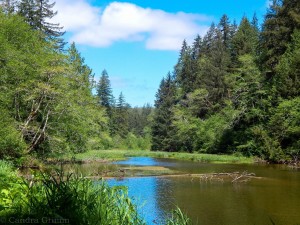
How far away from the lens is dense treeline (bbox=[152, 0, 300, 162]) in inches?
1350

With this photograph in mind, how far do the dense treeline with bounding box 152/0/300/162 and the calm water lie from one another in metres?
→ 13.9

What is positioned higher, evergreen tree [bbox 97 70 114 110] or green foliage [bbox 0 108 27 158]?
evergreen tree [bbox 97 70 114 110]

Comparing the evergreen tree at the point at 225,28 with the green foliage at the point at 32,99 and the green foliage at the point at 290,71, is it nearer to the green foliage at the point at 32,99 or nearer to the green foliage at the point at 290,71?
the green foliage at the point at 290,71

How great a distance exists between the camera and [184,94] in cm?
6538

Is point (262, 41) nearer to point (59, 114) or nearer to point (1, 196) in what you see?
point (59, 114)

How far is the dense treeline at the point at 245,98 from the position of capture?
34281 millimetres

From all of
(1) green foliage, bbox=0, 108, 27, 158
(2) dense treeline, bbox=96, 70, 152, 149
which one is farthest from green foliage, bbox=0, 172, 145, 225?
(2) dense treeline, bbox=96, 70, 152, 149

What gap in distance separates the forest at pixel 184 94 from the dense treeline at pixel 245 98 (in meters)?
0.12

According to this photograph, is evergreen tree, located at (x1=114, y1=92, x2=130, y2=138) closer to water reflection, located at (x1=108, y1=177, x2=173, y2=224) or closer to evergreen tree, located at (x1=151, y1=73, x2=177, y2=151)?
evergreen tree, located at (x1=151, y1=73, x2=177, y2=151)

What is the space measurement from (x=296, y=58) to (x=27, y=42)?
23306 millimetres

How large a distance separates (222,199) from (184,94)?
5079cm

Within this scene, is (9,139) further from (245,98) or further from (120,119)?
(120,119)

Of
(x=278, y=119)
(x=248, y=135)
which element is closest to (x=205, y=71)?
(x=248, y=135)

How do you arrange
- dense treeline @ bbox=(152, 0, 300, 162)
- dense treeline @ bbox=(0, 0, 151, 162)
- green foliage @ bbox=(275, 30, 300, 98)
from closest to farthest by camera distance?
dense treeline @ bbox=(0, 0, 151, 162)
green foliage @ bbox=(275, 30, 300, 98)
dense treeline @ bbox=(152, 0, 300, 162)
